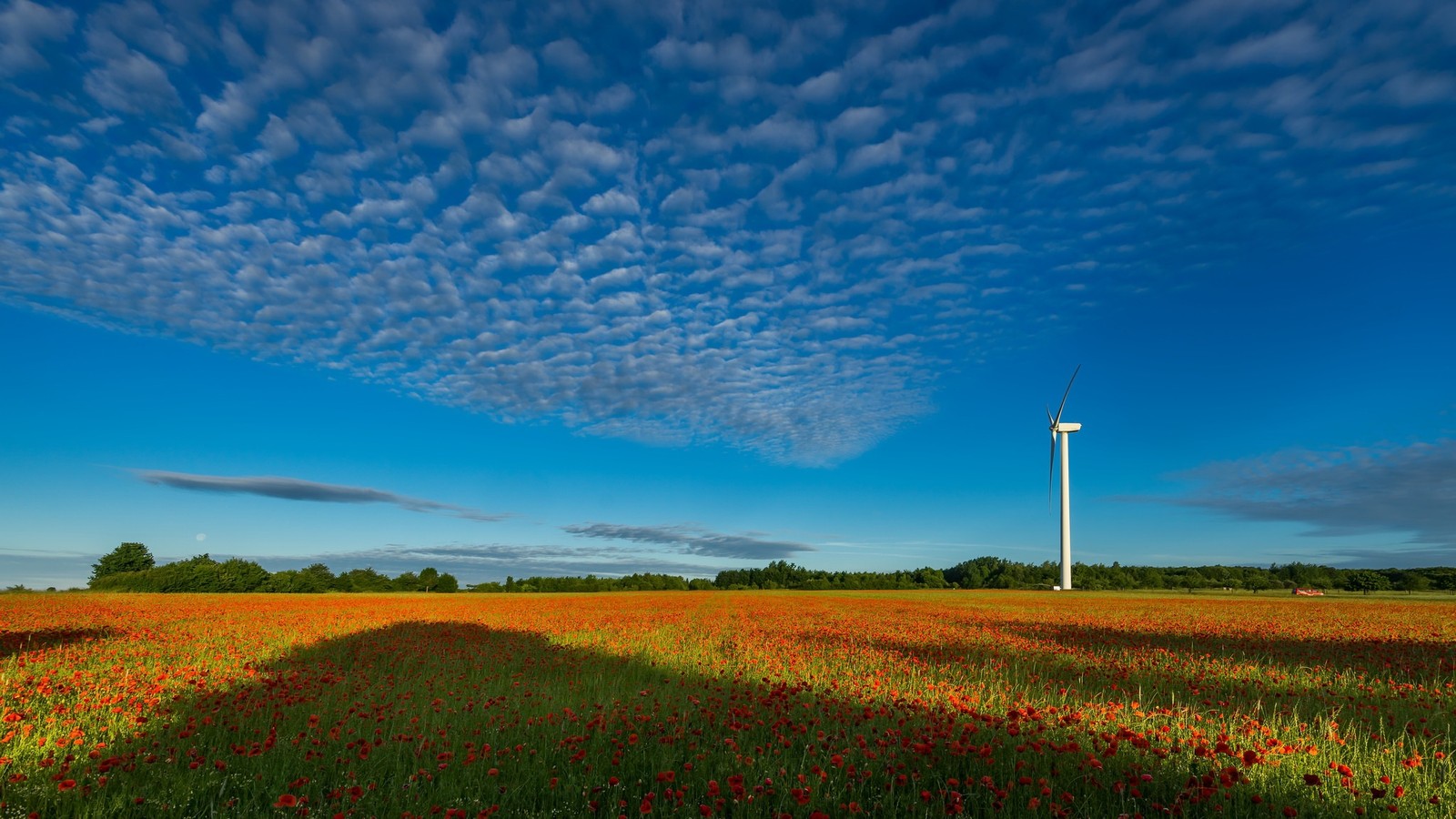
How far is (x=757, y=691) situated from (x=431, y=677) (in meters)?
6.21

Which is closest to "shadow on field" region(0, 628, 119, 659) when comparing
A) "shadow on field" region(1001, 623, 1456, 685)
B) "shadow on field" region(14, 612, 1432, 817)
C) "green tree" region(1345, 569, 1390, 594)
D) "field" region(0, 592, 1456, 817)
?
"field" region(0, 592, 1456, 817)

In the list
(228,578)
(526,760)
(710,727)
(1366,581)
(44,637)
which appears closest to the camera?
(526,760)

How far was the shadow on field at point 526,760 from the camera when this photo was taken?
5633mm

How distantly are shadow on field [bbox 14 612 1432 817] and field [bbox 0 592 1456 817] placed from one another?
1.7 inches

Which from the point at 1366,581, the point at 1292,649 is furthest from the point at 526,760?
the point at 1366,581

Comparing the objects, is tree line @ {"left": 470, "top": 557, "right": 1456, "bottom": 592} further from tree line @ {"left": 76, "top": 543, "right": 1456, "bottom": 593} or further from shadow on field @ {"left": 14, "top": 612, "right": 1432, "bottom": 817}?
shadow on field @ {"left": 14, "top": 612, "right": 1432, "bottom": 817}

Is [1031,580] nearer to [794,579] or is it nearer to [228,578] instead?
[794,579]

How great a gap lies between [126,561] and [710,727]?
295ft

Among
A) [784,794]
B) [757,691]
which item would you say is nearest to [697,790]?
[784,794]

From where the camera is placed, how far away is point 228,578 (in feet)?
217

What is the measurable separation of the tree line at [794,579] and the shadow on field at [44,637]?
5315 cm

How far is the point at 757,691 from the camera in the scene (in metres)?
10.1

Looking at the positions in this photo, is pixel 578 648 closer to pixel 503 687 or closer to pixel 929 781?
pixel 503 687

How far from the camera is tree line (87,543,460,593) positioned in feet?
204
